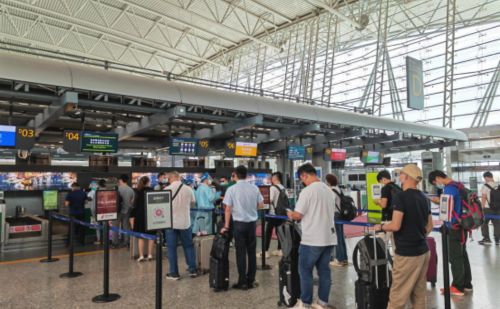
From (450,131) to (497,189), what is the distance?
987cm

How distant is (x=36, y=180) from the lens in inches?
422

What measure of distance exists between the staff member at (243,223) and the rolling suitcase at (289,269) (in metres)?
0.74

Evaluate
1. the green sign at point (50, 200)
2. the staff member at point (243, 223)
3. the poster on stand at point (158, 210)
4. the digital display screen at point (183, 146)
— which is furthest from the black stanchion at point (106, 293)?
the digital display screen at point (183, 146)

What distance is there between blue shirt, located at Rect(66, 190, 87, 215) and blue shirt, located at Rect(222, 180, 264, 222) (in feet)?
16.9

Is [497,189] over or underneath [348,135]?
underneath

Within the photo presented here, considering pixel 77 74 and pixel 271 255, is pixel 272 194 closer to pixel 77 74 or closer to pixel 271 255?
pixel 271 255

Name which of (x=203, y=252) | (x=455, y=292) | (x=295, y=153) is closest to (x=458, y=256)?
(x=455, y=292)

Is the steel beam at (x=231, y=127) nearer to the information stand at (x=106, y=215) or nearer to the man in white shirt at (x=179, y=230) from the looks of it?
the man in white shirt at (x=179, y=230)

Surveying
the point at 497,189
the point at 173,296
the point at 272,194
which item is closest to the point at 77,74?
the point at 272,194

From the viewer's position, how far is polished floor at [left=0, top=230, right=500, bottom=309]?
4.28m

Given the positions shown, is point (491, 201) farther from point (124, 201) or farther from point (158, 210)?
point (124, 201)

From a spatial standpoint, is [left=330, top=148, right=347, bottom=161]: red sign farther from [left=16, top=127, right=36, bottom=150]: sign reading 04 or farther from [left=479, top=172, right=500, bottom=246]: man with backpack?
[left=16, top=127, right=36, bottom=150]: sign reading 04

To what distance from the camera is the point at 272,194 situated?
706 centimetres

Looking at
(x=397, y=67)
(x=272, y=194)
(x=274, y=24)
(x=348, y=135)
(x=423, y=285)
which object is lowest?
(x=423, y=285)
